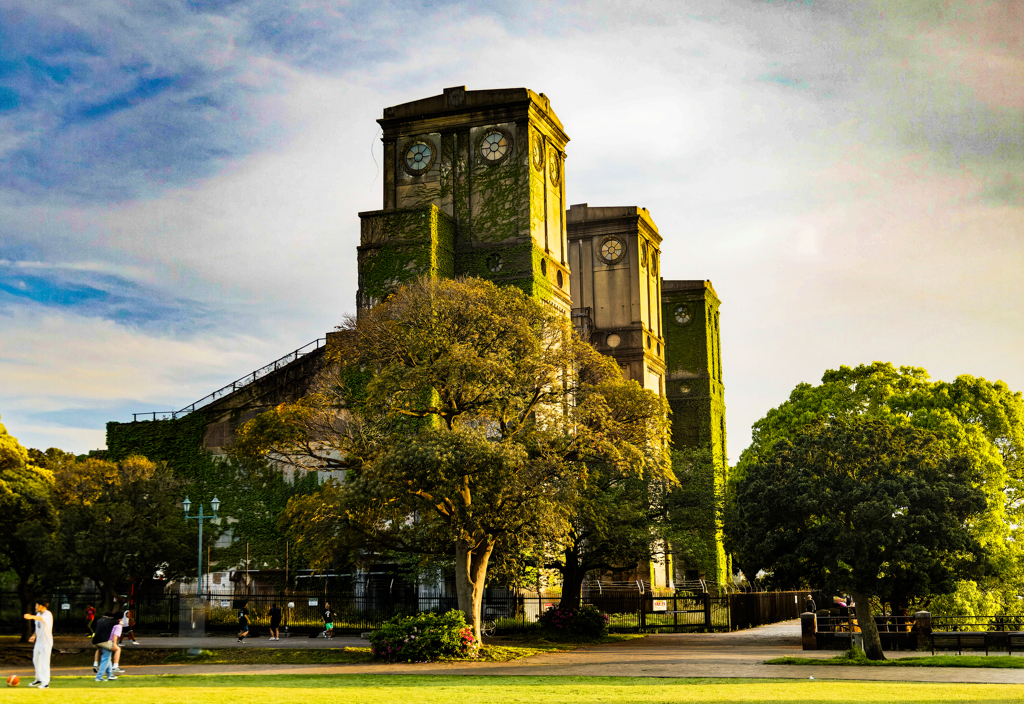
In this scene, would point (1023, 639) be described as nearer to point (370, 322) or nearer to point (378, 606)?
point (370, 322)

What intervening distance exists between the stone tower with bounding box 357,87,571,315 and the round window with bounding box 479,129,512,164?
5cm

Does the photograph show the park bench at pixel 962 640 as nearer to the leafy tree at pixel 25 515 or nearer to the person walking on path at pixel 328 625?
the person walking on path at pixel 328 625

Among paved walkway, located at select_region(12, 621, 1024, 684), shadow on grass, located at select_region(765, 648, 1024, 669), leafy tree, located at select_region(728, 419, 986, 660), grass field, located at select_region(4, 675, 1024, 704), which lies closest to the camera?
grass field, located at select_region(4, 675, 1024, 704)

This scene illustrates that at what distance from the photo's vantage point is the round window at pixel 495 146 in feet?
151

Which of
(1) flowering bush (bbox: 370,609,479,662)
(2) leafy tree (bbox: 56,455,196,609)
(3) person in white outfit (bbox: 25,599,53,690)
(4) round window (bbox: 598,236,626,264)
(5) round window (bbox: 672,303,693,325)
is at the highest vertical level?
(4) round window (bbox: 598,236,626,264)

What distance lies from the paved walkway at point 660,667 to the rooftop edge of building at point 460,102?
26.0 m

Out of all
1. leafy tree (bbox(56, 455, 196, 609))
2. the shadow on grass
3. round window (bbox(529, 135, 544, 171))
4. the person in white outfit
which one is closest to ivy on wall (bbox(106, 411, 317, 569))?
leafy tree (bbox(56, 455, 196, 609))

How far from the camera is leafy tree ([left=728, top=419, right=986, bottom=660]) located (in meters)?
22.1

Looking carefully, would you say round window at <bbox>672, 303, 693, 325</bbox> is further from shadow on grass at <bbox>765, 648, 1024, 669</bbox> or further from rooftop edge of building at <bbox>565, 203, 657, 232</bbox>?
shadow on grass at <bbox>765, 648, 1024, 669</bbox>

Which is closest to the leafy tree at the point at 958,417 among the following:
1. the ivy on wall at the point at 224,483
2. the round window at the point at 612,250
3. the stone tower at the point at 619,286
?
the stone tower at the point at 619,286

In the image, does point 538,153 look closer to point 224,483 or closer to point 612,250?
point 612,250

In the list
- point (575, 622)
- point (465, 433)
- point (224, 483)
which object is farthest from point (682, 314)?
point (465, 433)

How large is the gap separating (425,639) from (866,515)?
11036 mm

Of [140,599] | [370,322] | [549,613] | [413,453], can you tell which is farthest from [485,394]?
[140,599]
